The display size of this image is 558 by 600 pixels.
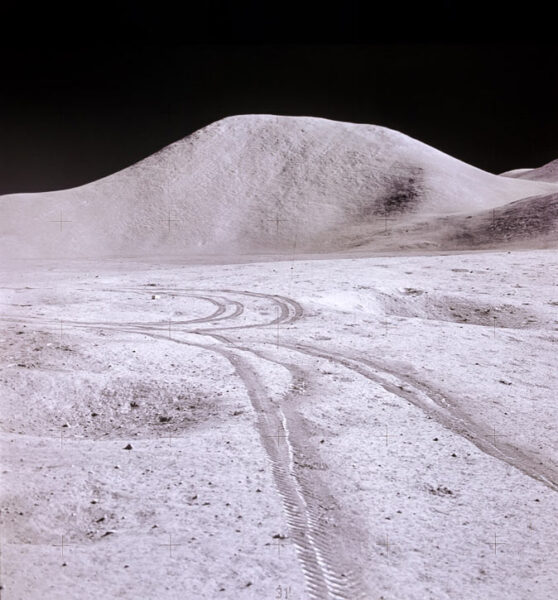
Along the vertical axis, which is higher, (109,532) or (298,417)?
(298,417)

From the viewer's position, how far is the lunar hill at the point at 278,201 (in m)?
30.8

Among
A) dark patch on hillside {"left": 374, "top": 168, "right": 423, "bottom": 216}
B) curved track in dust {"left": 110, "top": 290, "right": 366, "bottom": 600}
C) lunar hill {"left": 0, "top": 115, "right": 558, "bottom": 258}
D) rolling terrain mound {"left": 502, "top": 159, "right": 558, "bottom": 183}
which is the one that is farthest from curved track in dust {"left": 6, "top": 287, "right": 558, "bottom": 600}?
rolling terrain mound {"left": 502, "top": 159, "right": 558, "bottom": 183}

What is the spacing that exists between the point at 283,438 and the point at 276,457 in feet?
1.26

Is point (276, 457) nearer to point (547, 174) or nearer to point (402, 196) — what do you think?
point (402, 196)

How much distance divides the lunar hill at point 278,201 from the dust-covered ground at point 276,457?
19844mm

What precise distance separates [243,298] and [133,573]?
8889mm

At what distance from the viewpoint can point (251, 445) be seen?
489 cm

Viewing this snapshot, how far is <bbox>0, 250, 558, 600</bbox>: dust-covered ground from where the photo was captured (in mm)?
3297

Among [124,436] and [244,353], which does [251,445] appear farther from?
[244,353]

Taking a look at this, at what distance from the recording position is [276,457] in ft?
15.4

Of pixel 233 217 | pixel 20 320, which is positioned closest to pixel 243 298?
pixel 20 320

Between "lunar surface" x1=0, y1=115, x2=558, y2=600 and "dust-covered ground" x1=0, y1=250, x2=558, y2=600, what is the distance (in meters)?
0.02

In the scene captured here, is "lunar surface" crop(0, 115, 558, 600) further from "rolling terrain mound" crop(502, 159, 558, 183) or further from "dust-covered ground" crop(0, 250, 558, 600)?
"rolling terrain mound" crop(502, 159, 558, 183)

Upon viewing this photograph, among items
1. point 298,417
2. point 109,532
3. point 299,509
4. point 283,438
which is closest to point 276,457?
point 283,438
